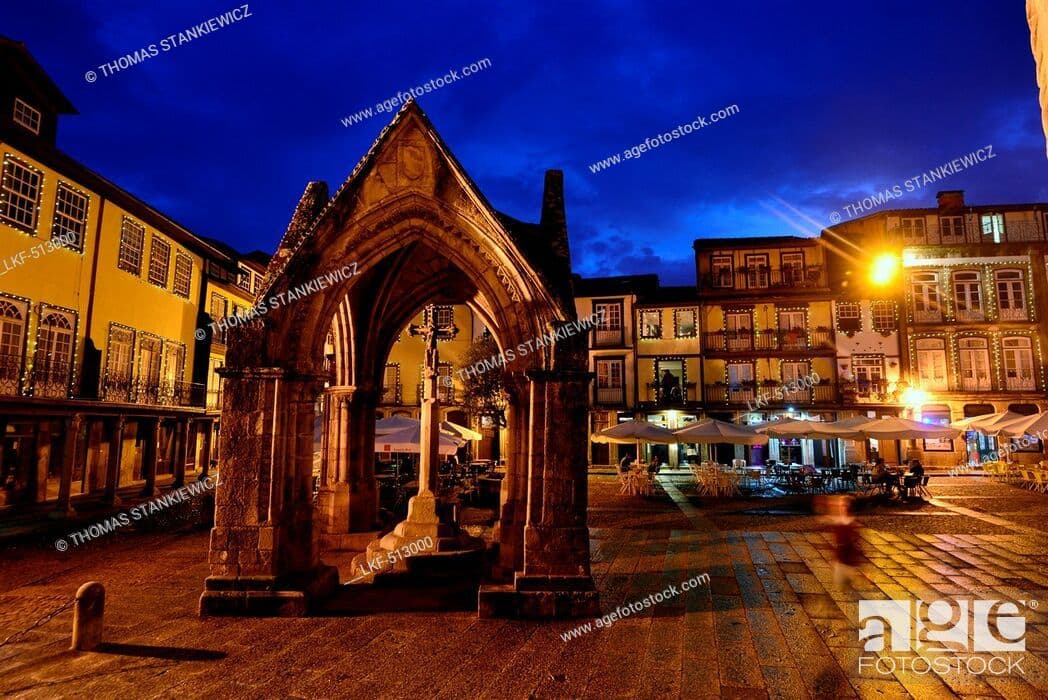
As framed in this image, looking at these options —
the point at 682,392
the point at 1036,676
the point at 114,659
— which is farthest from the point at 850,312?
the point at 114,659

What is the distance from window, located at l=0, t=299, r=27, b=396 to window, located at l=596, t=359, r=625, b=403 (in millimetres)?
27267

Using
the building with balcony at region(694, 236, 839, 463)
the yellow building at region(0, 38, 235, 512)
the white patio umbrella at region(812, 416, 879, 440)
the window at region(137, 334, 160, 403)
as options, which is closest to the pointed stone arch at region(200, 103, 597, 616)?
the yellow building at region(0, 38, 235, 512)

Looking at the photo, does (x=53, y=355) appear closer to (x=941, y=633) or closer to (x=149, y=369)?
(x=149, y=369)

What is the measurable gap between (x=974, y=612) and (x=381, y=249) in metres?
8.88

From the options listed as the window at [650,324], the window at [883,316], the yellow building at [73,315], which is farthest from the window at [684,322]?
the yellow building at [73,315]

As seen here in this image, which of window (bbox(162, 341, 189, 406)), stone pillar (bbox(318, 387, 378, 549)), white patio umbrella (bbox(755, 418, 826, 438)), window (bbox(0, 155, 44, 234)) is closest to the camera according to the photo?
stone pillar (bbox(318, 387, 378, 549))

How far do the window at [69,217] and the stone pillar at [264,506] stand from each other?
14911 mm

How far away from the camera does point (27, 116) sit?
58.7 ft

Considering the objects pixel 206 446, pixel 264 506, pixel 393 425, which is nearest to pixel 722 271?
pixel 393 425

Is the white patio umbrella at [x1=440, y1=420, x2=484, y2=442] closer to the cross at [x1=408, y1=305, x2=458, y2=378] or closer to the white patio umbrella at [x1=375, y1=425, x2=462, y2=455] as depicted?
the white patio umbrella at [x1=375, y1=425, x2=462, y2=455]

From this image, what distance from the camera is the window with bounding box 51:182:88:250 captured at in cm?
1753

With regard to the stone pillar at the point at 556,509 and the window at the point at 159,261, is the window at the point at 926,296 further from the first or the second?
the window at the point at 159,261

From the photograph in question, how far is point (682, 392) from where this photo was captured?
35250 mm

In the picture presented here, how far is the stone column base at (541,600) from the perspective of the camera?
6.99 metres
